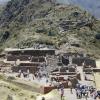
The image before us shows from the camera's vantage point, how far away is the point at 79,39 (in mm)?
94875

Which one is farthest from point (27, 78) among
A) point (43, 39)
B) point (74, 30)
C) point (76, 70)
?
point (74, 30)

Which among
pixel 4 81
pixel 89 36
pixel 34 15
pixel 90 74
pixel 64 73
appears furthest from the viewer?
pixel 34 15

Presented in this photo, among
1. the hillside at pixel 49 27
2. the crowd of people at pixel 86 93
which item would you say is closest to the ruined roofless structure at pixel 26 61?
the hillside at pixel 49 27

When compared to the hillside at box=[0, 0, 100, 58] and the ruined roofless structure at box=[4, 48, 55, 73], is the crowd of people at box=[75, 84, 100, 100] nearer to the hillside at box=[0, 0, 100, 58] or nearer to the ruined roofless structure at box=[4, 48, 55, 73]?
the ruined roofless structure at box=[4, 48, 55, 73]

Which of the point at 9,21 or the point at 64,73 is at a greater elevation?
the point at 9,21

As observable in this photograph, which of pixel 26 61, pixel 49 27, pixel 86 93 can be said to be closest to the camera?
pixel 86 93

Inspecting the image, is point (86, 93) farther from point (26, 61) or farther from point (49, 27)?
point (49, 27)

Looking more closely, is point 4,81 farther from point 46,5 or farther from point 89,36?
point 46,5

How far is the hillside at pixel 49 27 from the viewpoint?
3637 inches

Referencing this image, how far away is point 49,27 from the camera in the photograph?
105062 mm

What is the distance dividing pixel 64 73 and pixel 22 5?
88.8m

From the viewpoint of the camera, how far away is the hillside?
303ft

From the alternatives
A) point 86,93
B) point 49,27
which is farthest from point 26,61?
point 49,27

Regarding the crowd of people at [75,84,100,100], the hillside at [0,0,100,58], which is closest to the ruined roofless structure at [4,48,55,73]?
the hillside at [0,0,100,58]
